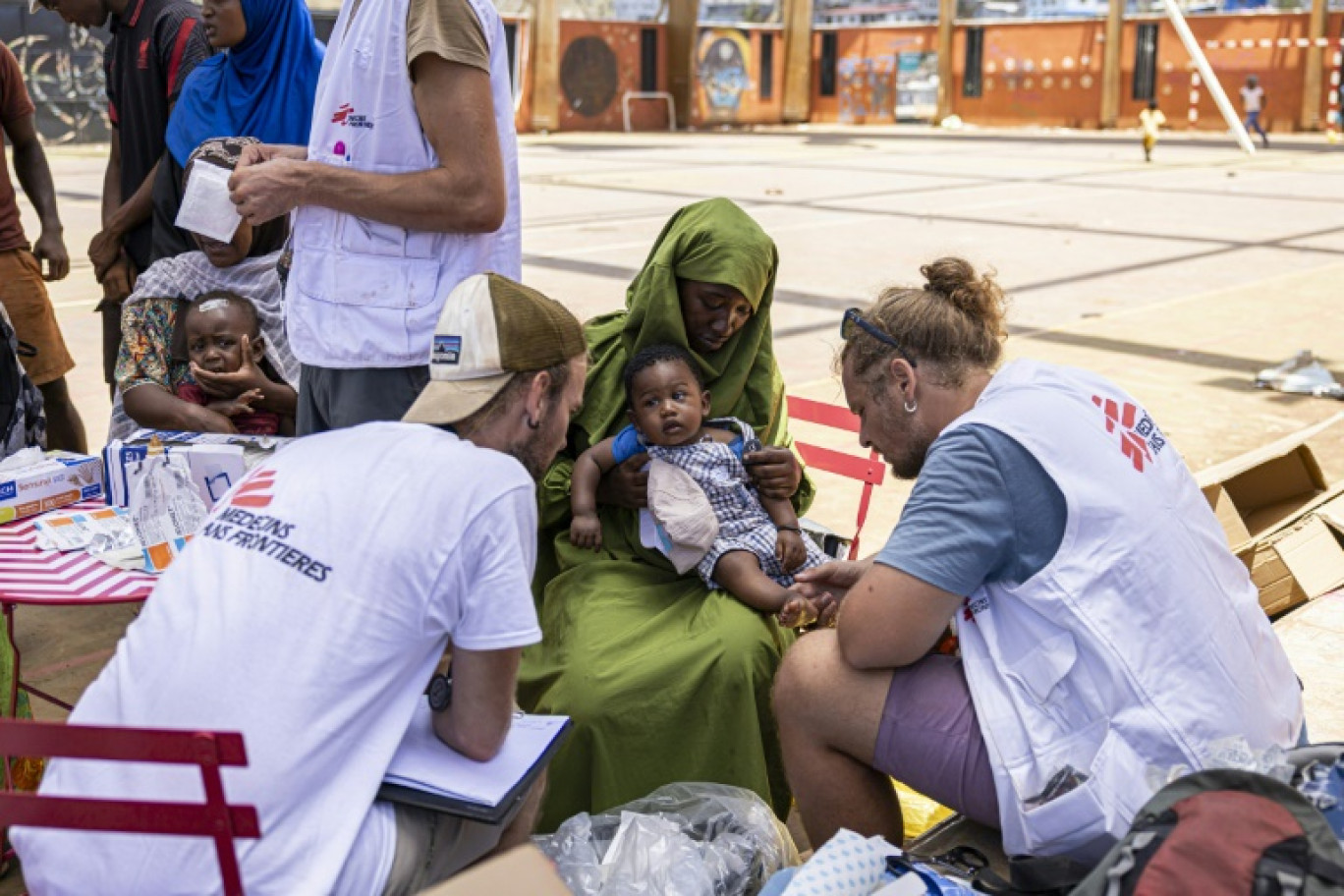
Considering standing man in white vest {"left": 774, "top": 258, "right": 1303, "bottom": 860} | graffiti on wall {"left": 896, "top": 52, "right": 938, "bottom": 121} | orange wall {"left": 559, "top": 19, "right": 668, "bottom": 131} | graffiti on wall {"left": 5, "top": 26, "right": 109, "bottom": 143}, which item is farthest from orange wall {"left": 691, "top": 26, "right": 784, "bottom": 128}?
standing man in white vest {"left": 774, "top": 258, "right": 1303, "bottom": 860}

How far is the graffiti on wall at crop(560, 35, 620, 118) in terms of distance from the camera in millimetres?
30531

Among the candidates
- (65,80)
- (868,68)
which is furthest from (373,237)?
(868,68)

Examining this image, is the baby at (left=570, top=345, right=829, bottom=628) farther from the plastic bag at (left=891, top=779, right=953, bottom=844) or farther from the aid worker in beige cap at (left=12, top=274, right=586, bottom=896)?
the aid worker in beige cap at (left=12, top=274, right=586, bottom=896)

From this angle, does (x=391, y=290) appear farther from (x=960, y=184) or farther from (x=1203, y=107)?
(x=1203, y=107)

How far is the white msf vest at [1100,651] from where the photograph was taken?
2.18 meters

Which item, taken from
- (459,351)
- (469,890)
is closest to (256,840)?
(469,890)

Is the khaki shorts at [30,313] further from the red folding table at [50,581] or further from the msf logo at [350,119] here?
the msf logo at [350,119]

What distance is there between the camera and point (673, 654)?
299cm

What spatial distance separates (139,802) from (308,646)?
11.1 inches

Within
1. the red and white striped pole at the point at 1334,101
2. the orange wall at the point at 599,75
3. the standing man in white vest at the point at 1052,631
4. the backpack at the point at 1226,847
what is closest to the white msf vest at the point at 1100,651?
the standing man in white vest at the point at 1052,631

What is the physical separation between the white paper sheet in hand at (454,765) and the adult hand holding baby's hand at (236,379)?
1.80 m

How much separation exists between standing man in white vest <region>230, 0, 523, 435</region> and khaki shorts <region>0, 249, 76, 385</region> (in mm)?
2052

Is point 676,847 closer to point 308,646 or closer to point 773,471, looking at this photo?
point 308,646

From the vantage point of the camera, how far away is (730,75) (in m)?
33.3
